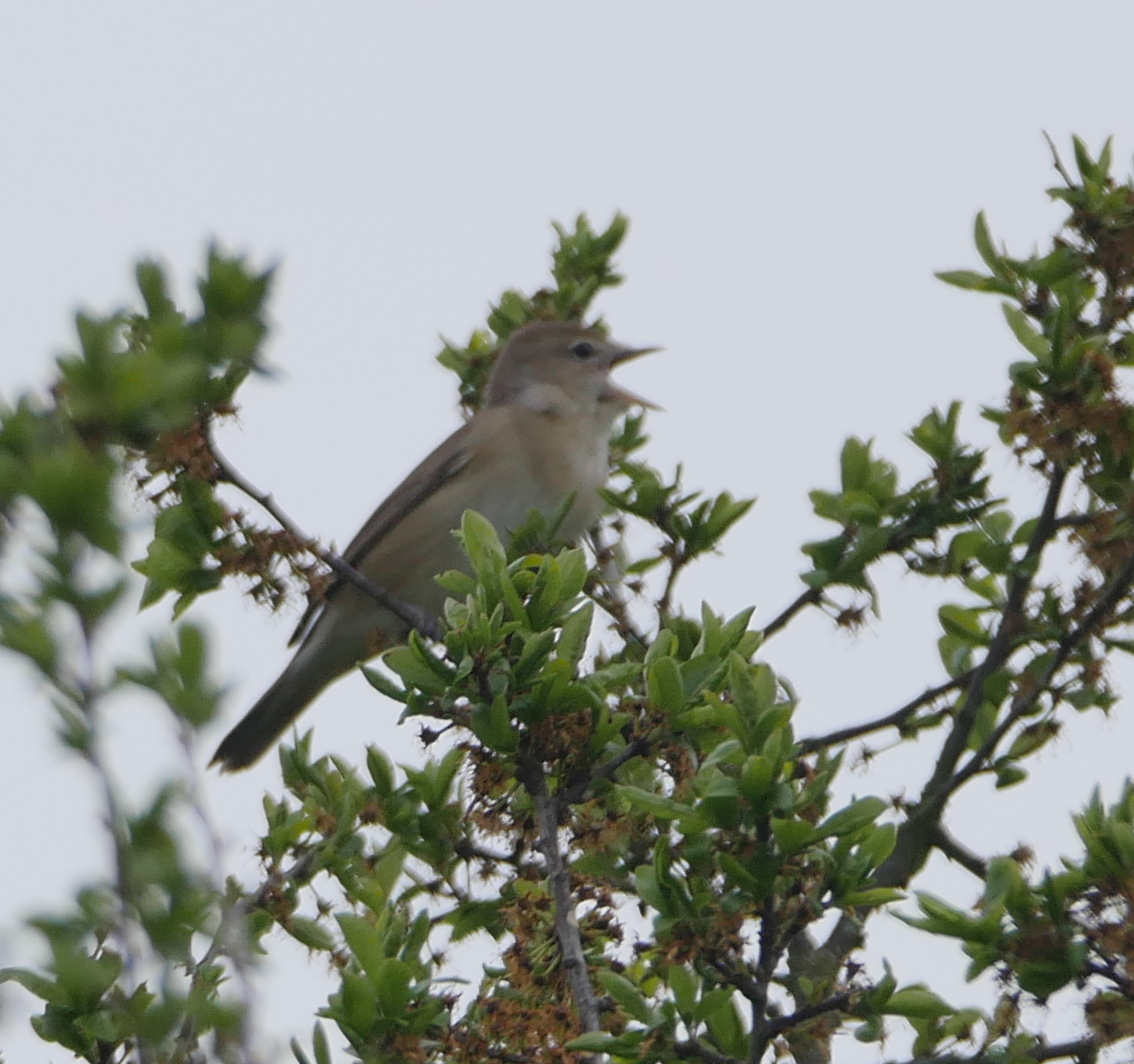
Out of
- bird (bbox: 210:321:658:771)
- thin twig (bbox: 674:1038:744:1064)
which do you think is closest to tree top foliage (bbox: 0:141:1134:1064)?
thin twig (bbox: 674:1038:744:1064)

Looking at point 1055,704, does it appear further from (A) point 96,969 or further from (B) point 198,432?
(A) point 96,969

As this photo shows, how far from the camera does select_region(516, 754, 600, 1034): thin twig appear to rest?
329 cm

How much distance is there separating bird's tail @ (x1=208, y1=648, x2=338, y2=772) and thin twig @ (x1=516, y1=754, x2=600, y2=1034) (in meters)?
3.95

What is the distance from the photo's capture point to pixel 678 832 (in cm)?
339

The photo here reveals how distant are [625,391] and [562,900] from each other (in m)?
4.56

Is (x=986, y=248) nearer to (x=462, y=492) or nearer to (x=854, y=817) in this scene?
(x=854, y=817)

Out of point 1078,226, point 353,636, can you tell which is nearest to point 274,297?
point 1078,226

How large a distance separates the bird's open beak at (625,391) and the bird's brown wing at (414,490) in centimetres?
69

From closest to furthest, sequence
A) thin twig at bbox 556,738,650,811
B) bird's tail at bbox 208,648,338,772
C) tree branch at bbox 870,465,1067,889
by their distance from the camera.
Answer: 1. thin twig at bbox 556,738,650,811
2. tree branch at bbox 870,465,1067,889
3. bird's tail at bbox 208,648,338,772

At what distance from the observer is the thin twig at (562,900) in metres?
3.29

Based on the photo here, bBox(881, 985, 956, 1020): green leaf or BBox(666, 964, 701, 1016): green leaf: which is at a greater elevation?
BBox(881, 985, 956, 1020): green leaf

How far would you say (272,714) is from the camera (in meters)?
7.41

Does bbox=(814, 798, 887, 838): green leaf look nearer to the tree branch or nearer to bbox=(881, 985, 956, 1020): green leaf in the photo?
bbox=(881, 985, 956, 1020): green leaf

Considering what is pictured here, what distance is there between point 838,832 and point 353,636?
4.30m
